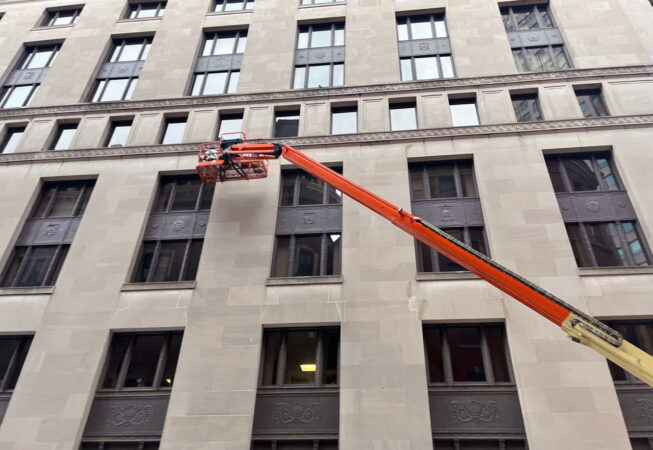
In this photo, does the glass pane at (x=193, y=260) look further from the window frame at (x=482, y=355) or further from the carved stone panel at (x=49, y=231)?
the window frame at (x=482, y=355)

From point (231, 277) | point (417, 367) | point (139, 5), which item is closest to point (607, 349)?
point (417, 367)

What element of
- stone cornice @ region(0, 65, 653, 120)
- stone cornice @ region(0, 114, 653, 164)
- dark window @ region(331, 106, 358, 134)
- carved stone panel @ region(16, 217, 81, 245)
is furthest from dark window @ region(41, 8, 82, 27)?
dark window @ region(331, 106, 358, 134)

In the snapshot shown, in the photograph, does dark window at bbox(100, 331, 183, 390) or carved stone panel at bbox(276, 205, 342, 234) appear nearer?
dark window at bbox(100, 331, 183, 390)

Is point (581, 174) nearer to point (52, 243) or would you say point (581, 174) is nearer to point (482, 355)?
point (482, 355)

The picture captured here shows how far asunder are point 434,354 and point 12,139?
80.8ft

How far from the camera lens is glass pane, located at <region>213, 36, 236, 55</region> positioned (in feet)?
80.7

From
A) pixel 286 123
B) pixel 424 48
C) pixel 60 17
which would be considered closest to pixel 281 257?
pixel 286 123

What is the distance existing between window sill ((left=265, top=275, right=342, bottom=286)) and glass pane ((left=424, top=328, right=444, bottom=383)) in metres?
3.90

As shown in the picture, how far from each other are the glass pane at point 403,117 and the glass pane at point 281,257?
7.89 meters

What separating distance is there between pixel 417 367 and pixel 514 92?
47.4ft

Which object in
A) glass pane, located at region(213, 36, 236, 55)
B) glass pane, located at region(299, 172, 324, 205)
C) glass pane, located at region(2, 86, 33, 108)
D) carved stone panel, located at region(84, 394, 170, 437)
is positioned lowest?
carved stone panel, located at region(84, 394, 170, 437)

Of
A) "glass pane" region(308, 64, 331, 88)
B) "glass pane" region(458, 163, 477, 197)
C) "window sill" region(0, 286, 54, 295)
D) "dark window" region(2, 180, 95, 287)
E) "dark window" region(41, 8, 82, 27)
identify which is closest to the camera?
"window sill" region(0, 286, 54, 295)

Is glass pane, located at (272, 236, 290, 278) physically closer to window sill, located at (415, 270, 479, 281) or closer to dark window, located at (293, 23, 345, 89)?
window sill, located at (415, 270, 479, 281)

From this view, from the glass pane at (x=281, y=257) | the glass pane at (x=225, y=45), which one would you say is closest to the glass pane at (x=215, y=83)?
the glass pane at (x=225, y=45)
